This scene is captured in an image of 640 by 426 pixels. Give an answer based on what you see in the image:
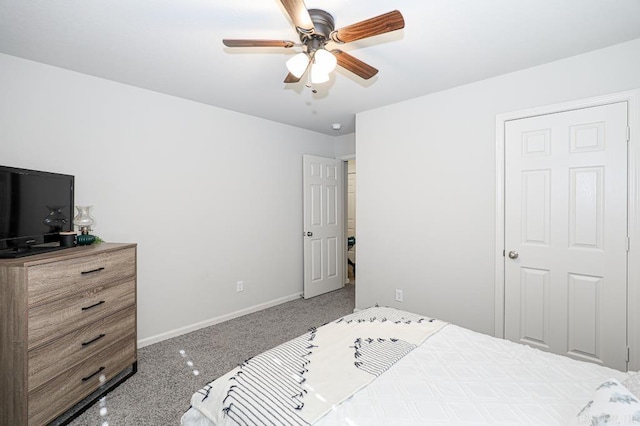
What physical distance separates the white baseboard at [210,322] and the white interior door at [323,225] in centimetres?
38

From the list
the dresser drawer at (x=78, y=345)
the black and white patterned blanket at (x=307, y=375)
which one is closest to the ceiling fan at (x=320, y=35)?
the black and white patterned blanket at (x=307, y=375)

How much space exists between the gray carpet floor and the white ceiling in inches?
98.0

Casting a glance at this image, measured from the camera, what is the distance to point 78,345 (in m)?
1.98

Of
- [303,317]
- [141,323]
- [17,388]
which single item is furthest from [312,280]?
[17,388]

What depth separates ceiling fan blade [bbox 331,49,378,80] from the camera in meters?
1.83

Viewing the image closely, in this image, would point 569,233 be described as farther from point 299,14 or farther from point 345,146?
point 345,146

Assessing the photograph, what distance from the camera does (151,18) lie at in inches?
73.0

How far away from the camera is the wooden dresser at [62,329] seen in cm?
169

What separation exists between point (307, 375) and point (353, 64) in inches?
69.8

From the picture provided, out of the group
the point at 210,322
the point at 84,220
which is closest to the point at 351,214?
the point at 210,322

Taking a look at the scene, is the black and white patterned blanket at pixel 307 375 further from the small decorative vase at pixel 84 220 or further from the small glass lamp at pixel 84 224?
the small decorative vase at pixel 84 220

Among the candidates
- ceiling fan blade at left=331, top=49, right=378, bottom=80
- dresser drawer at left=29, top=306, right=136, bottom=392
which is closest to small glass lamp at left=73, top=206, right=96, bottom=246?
dresser drawer at left=29, top=306, right=136, bottom=392

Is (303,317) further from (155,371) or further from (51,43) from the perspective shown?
(51,43)

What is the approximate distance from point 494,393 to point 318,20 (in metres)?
2.00
